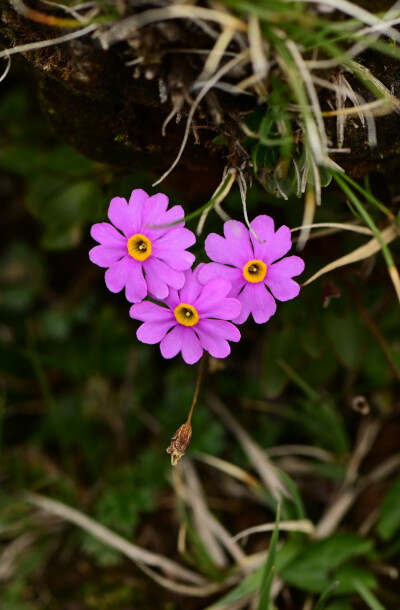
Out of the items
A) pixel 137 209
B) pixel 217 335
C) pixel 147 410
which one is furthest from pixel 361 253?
pixel 147 410

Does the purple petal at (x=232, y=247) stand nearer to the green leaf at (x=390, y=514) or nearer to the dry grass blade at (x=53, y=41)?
the dry grass blade at (x=53, y=41)

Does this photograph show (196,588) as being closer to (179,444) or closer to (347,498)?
(347,498)

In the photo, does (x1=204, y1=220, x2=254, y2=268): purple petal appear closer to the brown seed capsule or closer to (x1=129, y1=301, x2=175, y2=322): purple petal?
(x1=129, y1=301, x2=175, y2=322): purple petal

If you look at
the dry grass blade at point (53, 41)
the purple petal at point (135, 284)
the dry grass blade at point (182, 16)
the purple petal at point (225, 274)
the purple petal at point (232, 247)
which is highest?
the dry grass blade at point (182, 16)

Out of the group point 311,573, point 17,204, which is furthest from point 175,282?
point 17,204

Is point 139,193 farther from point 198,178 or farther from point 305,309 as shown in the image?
point 305,309

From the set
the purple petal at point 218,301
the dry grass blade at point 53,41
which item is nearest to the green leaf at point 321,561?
the purple petal at point 218,301
